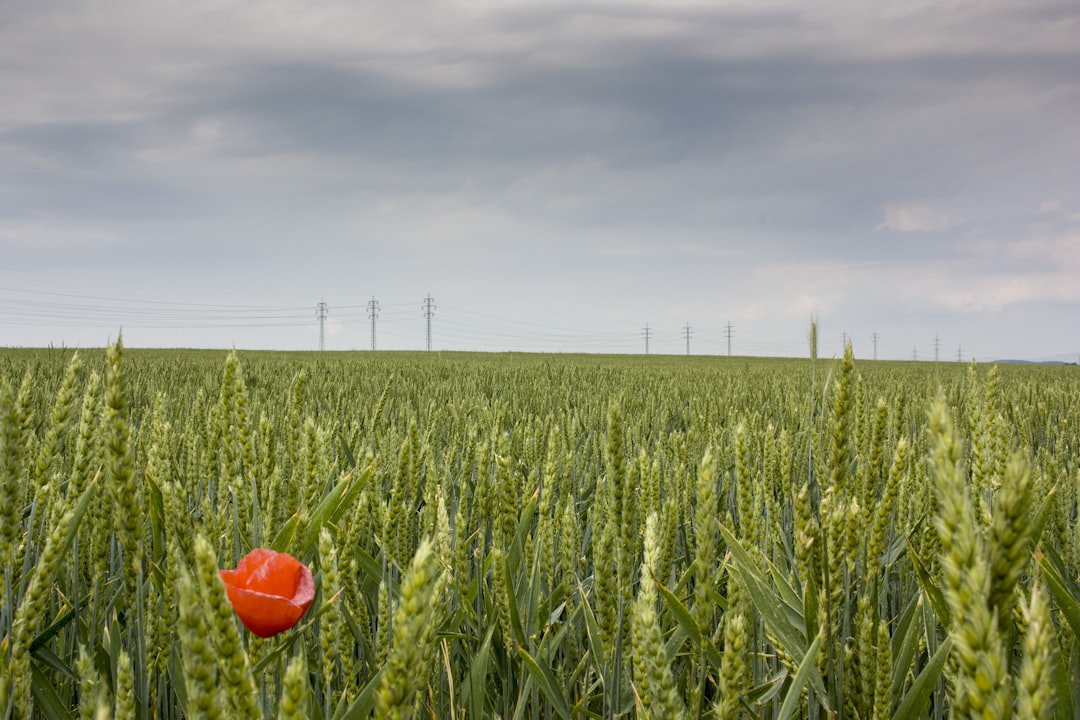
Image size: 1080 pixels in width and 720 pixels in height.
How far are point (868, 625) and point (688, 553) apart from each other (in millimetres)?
1118

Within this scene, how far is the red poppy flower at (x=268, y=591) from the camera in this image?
0.78 meters

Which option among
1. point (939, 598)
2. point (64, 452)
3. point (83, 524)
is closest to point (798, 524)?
point (939, 598)

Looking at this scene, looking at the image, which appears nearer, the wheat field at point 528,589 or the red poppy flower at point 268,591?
the wheat field at point 528,589

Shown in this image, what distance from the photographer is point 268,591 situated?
0.83m

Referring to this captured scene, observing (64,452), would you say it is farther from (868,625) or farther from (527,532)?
(868,625)

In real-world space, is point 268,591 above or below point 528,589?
above

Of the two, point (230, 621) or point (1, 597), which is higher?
point (230, 621)

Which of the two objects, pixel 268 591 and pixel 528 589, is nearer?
pixel 268 591

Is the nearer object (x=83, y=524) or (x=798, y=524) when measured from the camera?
(x=798, y=524)

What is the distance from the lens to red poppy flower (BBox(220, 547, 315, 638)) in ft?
2.56

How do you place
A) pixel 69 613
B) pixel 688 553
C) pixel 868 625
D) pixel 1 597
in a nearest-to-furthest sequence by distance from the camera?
pixel 868 625 → pixel 1 597 → pixel 69 613 → pixel 688 553

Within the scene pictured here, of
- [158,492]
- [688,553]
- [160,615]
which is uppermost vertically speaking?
[158,492]

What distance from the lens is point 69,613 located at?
3.96ft

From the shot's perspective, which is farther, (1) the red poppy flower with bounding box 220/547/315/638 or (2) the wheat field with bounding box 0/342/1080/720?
(1) the red poppy flower with bounding box 220/547/315/638
